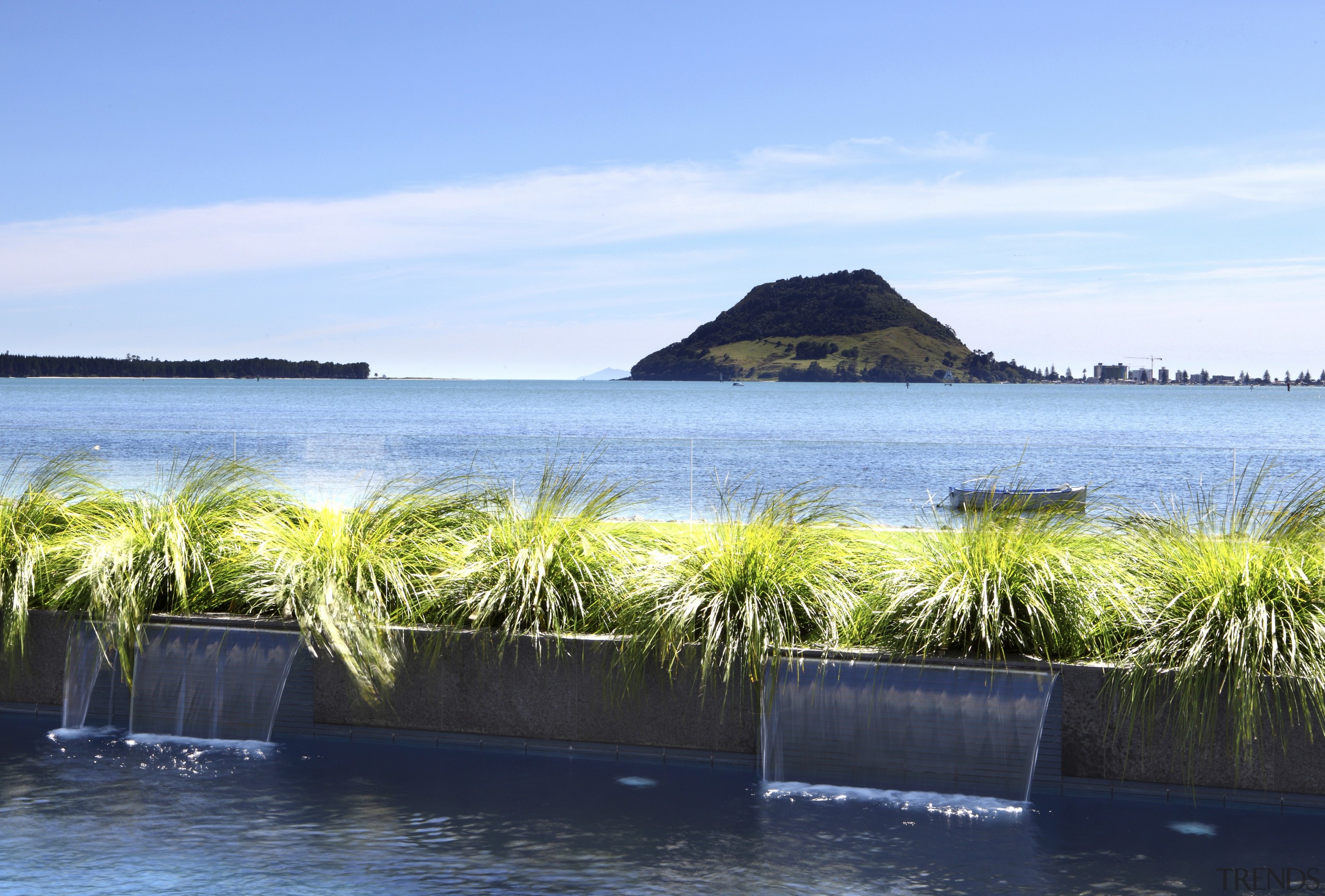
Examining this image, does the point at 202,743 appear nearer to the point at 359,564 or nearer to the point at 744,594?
the point at 359,564

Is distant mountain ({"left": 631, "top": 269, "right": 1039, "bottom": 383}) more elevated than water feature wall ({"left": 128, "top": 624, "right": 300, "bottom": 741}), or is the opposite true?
distant mountain ({"left": 631, "top": 269, "right": 1039, "bottom": 383})

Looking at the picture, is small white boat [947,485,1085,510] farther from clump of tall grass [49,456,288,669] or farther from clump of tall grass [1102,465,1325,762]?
clump of tall grass [49,456,288,669]

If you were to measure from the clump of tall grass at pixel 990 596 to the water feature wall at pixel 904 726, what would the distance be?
161mm

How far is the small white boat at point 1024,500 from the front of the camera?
6.04 metres

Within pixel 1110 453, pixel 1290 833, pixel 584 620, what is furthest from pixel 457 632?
pixel 1110 453

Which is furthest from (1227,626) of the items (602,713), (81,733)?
(81,733)

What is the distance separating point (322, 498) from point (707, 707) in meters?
5.62

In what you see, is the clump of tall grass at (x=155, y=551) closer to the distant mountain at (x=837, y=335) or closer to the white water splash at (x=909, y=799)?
the white water splash at (x=909, y=799)

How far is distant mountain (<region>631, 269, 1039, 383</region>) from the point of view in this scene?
180 m

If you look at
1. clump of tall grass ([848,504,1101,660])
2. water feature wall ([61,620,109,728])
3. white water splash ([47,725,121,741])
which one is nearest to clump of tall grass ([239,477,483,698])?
water feature wall ([61,620,109,728])

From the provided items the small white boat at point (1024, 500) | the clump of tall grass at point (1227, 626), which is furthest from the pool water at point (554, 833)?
the small white boat at point (1024, 500)

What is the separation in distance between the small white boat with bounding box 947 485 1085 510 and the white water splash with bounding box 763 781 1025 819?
153 centimetres

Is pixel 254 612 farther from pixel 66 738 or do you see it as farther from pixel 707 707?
pixel 707 707

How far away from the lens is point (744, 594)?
5.69 metres
